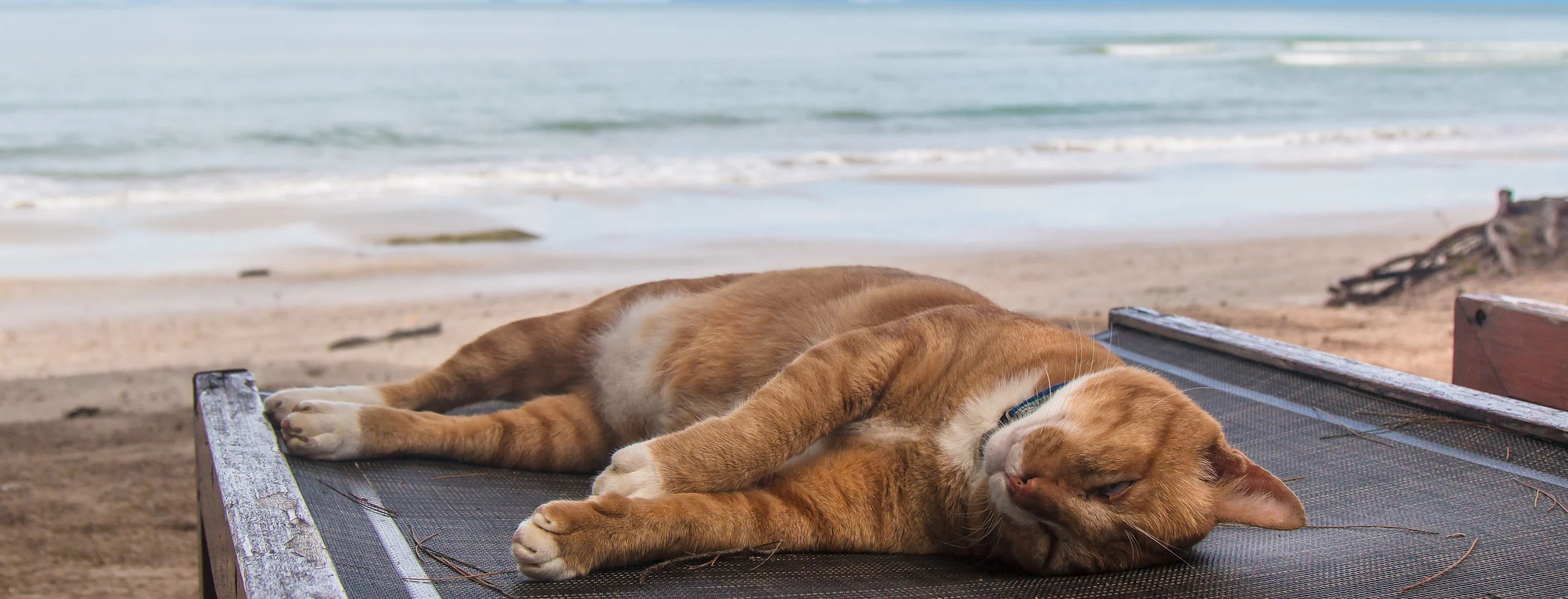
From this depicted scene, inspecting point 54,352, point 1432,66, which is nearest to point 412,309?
point 54,352

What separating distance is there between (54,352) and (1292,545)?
6416 mm

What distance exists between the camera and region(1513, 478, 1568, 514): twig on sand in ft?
8.80

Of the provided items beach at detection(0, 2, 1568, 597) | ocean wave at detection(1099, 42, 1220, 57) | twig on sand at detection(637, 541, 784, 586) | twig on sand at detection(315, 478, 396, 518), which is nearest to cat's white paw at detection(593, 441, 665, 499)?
twig on sand at detection(637, 541, 784, 586)

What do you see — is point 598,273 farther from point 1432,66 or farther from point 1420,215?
point 1432,66

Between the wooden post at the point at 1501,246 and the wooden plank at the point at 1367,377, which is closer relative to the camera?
the wooden plank at the point at 1367,377

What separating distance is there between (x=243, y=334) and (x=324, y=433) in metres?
4.49

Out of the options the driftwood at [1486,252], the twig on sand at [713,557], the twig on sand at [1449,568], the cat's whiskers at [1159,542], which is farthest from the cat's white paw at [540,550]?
the driftwood at [1486,252]

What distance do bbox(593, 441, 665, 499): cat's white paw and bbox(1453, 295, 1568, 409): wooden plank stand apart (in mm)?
3115

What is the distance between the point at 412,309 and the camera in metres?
7.41

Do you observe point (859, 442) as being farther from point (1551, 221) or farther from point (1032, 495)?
point (1551, 221)

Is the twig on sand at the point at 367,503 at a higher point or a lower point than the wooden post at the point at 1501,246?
higher

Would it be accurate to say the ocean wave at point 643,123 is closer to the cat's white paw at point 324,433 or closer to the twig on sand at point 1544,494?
the cat's white paw at point 324,433

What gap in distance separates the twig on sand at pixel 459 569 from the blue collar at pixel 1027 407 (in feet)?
3.50

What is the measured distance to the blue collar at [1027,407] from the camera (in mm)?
2482
